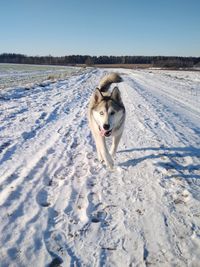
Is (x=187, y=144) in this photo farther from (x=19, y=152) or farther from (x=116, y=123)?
(x=19, y=152)

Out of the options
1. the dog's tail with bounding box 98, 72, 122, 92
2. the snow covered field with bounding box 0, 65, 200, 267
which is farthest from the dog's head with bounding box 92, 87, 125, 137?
the dog's tail with bounding box 98, 72, 122, 92

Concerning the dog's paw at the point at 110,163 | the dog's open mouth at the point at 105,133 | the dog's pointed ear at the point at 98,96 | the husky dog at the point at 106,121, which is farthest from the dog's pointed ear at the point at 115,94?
the dog's paw at the point at 110,163

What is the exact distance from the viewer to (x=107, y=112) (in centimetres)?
577

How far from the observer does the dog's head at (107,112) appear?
5602mm

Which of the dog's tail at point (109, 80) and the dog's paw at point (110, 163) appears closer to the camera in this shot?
the dog's paw at point (110, 163)

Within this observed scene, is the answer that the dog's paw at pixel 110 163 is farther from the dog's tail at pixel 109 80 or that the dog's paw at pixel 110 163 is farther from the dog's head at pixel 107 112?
the dog's tail at pixel 109 80

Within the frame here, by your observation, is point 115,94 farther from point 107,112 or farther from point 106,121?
point 106,121

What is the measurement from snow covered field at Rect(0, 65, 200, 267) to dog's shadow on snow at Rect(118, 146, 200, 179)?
19 mm

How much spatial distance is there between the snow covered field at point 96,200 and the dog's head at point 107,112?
71 centimetres

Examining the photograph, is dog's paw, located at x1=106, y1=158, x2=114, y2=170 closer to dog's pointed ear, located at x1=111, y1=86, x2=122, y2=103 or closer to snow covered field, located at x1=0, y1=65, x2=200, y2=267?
snow covered field, located at x1=0, y1=65, x2=200, y2=267

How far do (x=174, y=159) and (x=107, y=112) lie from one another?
1.62 metres

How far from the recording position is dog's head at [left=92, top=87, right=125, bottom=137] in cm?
560

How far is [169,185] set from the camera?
4809mm

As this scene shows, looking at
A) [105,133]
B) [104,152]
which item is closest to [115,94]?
[105,133]
